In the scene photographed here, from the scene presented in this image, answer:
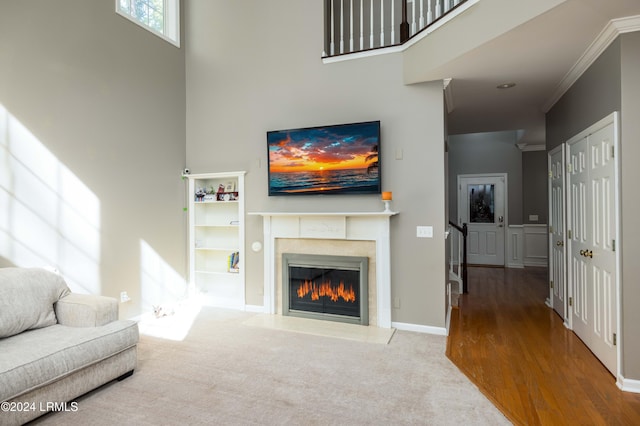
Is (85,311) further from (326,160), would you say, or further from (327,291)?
(326,160)

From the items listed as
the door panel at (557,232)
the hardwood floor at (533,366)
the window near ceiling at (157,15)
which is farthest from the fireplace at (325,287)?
the window near ceiling at (157,15)

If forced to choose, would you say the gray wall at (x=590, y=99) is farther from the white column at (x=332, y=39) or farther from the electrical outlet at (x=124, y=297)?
the electrical outlet at (x=124, y=297)

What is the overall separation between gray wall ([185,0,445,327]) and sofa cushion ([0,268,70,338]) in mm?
2211

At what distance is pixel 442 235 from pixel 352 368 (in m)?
1.71

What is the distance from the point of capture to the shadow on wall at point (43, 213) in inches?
120

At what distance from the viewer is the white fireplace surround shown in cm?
387

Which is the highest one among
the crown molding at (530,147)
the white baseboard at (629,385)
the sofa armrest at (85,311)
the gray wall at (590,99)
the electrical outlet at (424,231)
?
the crown molding at (530,147)

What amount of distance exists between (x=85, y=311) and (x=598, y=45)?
462 centimetres

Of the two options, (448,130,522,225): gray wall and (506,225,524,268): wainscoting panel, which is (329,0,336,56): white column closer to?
(448,130,522,225): gray wall

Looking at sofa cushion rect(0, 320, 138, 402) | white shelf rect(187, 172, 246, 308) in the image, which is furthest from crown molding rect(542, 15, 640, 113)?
sofa cushion rect(0, 320, 138, 402)

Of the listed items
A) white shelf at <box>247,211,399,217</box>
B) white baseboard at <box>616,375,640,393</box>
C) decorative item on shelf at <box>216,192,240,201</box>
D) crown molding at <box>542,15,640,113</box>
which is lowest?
white baseboard at <box>616,375,640,393</box>

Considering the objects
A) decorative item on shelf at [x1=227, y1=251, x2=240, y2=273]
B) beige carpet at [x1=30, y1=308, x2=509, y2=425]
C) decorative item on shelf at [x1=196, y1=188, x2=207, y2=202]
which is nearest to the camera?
beige carpet at [x1=30, y1=308, x2=509, y2=425]

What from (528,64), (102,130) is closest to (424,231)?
(528,64)

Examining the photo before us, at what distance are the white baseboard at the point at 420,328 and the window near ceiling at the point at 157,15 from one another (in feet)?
15.4
